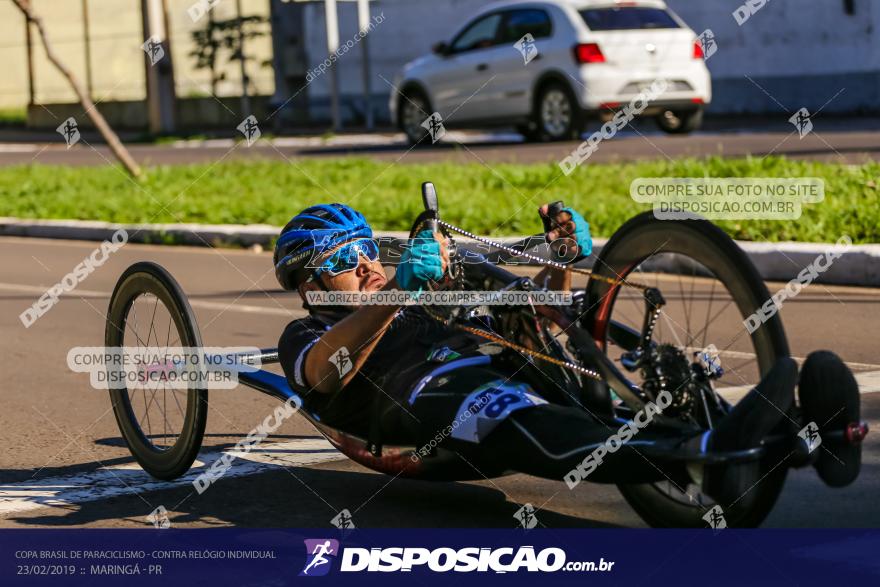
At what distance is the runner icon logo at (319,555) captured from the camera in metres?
4.32

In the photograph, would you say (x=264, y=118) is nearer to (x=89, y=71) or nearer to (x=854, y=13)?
(x=89, y=71)

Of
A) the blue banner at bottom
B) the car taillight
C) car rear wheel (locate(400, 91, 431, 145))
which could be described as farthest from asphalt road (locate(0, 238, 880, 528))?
car rear wheel (locate(400, 91, 431, 145))

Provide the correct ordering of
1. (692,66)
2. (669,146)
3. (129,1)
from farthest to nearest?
(129,1), (692,66), (669,146)

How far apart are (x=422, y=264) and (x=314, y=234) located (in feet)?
2.60

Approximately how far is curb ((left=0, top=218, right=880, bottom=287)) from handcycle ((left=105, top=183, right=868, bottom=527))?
1811mm

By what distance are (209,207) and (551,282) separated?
9533 millimetres

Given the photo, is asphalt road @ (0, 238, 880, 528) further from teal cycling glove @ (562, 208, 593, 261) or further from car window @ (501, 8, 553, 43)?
car window @ (501, 8, 553, 43)

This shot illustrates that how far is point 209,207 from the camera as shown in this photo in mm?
14312

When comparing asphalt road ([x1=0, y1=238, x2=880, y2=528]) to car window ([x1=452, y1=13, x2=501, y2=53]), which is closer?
asphalt road ([x1=0, y1=238, x2=880, y2=528])

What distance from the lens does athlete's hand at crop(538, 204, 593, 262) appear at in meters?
4.95

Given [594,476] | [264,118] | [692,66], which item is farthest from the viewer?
[264,118]

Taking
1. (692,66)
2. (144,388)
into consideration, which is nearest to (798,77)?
(692,66)

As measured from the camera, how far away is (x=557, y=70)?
1934cm

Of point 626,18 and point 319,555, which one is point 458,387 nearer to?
point 319,555
